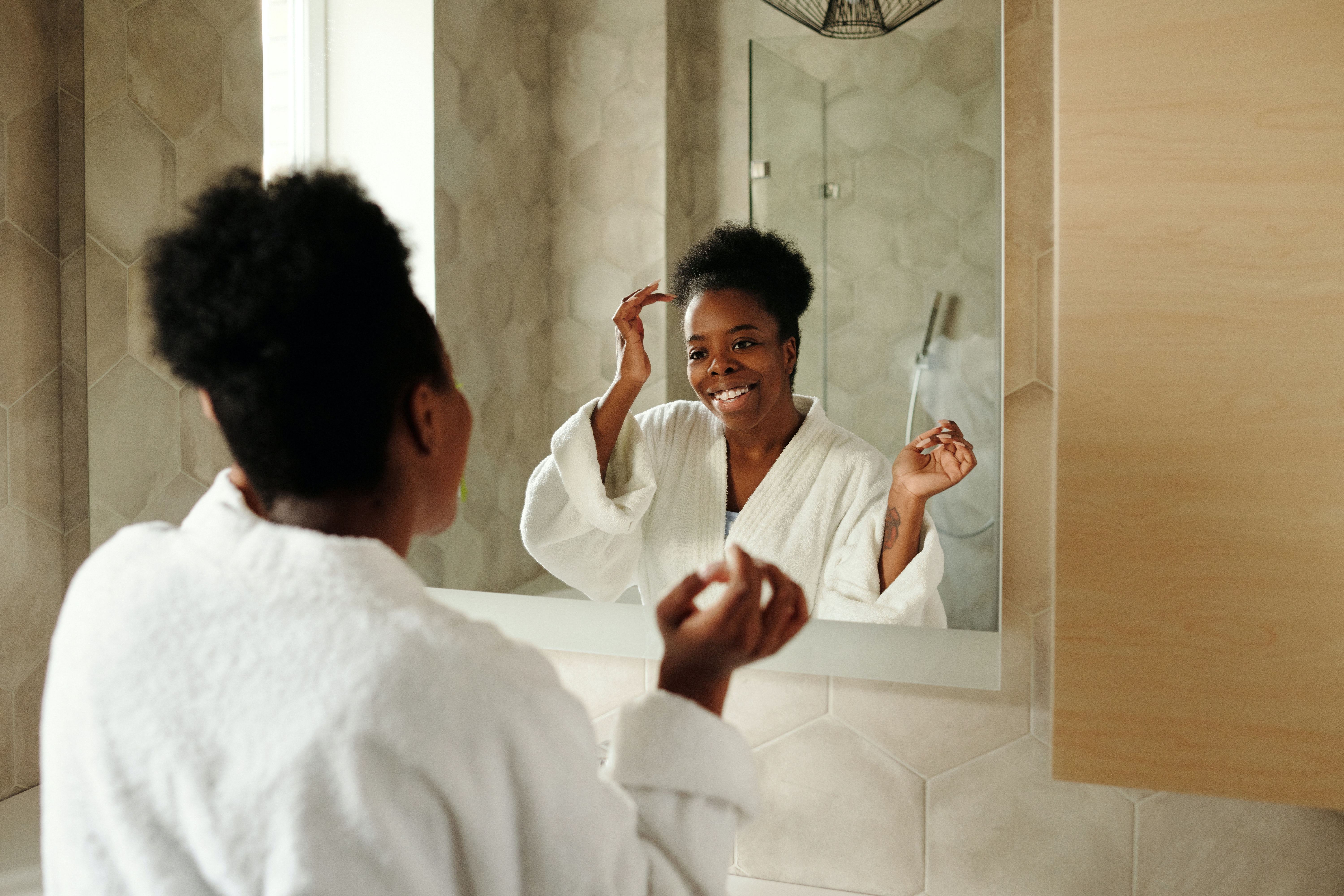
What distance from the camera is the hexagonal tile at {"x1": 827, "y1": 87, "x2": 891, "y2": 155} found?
940 millimetres

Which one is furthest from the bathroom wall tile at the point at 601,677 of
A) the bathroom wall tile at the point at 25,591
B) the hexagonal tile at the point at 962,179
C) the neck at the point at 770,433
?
the bathroom wall tile at the point at 25,591

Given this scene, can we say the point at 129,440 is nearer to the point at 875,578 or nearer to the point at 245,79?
the point at 245,79

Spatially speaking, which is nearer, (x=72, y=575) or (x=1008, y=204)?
(x=1008, y=204)

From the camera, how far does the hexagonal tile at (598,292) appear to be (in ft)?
3.41

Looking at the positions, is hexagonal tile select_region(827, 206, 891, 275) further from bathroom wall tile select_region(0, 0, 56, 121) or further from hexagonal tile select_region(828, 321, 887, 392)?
bathroom wall tile select_region(0, 0, 56, 121)

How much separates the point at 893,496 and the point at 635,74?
539 mm

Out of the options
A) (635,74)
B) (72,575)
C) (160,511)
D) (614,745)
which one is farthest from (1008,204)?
(72,575)

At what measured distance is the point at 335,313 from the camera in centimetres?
50

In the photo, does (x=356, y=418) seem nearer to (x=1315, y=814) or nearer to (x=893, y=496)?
(x=893, y=496)

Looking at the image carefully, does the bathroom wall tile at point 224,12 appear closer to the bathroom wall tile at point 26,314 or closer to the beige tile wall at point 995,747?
the bathroom wall tile at point 26,314

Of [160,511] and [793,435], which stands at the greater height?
[793,435]

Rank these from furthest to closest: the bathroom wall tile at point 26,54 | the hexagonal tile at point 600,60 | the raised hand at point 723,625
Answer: the bathroom wall tile at point 26,54 → the hexagonal tile at point 600,60 → the raised hand at point 723,625

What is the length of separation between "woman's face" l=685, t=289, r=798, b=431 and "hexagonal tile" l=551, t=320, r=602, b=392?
0.38 ft

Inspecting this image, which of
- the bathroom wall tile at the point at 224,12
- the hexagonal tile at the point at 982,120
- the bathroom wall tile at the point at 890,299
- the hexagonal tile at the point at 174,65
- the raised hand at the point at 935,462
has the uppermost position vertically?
the bathroom wall tile at the point at 224,12
